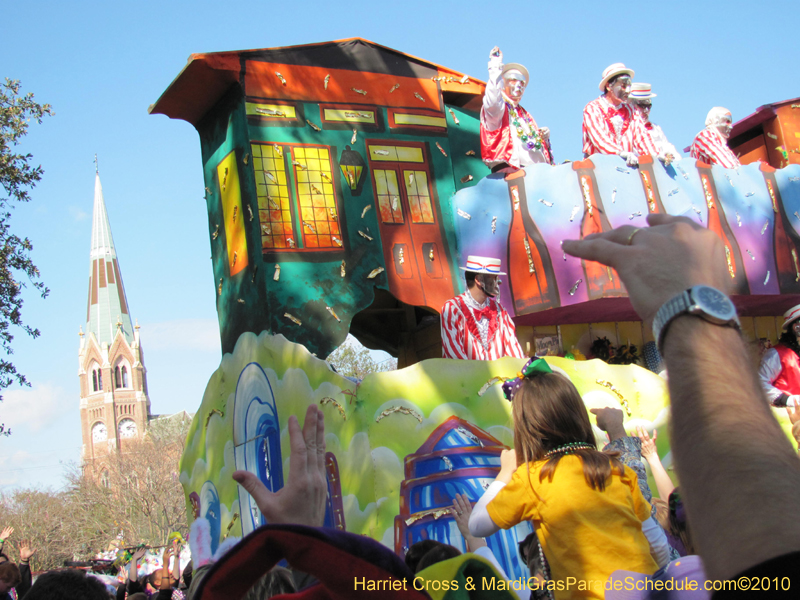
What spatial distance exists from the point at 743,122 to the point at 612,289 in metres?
4.34

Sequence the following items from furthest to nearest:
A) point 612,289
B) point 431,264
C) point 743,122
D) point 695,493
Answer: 1. point 743,122
2. point 431,264
3. point 612,289
4. point 695,493

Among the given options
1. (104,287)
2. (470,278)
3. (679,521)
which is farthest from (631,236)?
(104,287)

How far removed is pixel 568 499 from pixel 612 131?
6233 mm

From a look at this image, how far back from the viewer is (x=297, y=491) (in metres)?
1.36

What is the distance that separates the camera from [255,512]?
6309 millimetres

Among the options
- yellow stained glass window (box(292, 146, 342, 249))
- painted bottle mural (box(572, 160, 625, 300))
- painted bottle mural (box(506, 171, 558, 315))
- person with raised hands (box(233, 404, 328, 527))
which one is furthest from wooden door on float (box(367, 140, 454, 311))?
person with raised hands (box(233, 404, 328, 527))

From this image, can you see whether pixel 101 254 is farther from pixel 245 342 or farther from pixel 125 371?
pixel 245 342

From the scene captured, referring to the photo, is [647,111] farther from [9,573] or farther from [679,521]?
[9,573]

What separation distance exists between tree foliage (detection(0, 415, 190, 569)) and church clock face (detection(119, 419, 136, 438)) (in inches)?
1833

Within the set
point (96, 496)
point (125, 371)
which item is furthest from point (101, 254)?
point (96, 496)

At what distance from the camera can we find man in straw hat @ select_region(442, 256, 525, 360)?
5.95m

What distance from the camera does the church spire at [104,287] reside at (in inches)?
2921

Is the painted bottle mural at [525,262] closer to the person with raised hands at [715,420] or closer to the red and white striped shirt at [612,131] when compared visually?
the red and white striped shirt at [612,131]

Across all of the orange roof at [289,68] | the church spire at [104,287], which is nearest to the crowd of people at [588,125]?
the orange roof at [289,68]
